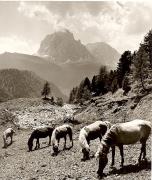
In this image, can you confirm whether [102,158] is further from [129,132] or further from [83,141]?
[83,141]

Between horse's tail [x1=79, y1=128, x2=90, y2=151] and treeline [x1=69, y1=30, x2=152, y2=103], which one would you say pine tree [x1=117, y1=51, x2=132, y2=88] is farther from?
horse's tail [x1=79, y1=128, x2=90, y2=151]

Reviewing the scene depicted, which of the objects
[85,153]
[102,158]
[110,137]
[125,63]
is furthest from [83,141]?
[125,63]

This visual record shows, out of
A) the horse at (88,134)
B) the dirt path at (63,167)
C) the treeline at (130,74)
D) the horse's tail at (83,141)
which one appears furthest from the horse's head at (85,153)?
the treeline at (130,74)

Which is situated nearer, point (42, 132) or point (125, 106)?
point (42, 132)

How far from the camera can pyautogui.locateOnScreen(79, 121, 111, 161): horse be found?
2950 centimetres

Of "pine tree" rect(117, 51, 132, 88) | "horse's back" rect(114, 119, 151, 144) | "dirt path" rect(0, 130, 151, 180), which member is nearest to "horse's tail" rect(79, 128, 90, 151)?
"dirt path" rect(0, 130, 151, 180)

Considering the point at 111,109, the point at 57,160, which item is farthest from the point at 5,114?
the point at 57,160

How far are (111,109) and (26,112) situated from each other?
29.2m

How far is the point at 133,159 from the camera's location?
87.5ft

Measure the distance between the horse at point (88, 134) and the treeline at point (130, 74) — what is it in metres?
55.1

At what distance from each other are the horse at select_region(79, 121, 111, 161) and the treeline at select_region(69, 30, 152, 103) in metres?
55.1

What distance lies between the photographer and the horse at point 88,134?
29497mm

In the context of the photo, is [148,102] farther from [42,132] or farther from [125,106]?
[42,132]

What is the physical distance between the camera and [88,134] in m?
31.9
